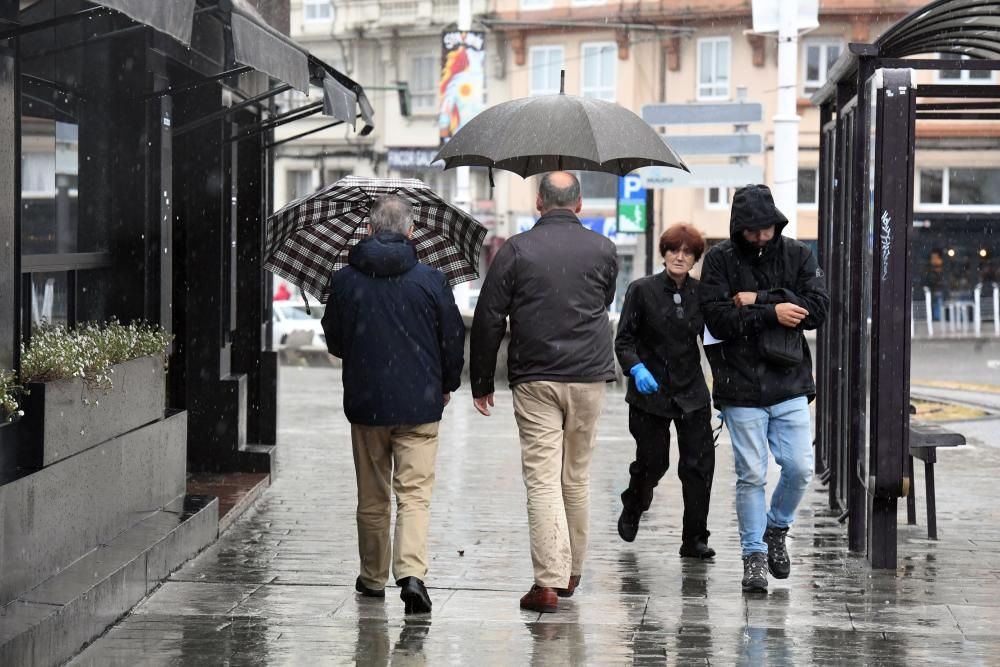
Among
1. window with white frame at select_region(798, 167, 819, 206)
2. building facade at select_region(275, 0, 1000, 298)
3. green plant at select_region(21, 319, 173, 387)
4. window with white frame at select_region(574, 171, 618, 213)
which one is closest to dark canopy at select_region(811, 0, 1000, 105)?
green plant at select_region(21, 319, 173, 387)

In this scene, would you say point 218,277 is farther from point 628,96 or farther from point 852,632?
point 628,96

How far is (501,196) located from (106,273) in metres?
38.7

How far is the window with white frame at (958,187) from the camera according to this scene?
44.0 metres

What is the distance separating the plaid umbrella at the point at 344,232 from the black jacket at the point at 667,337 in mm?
869

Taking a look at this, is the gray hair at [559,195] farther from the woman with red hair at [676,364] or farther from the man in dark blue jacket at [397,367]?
the woman with red hair at [676,364]

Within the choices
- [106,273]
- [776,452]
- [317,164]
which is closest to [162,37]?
[106,273]

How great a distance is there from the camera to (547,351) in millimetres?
6922

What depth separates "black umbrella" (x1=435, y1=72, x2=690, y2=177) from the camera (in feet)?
24.6

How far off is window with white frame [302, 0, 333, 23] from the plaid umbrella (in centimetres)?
4347

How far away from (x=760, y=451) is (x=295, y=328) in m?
23.3

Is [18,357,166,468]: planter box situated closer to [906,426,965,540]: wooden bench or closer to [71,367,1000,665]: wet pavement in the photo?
[71,367,1000,665]: wet pavement

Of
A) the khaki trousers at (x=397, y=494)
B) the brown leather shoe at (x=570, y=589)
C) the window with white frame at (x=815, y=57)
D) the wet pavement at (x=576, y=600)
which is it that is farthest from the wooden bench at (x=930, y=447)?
the window with white frame at (x=815, y=57)

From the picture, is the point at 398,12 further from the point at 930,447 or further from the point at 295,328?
the point at 930,447

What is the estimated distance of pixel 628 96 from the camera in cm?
4622
